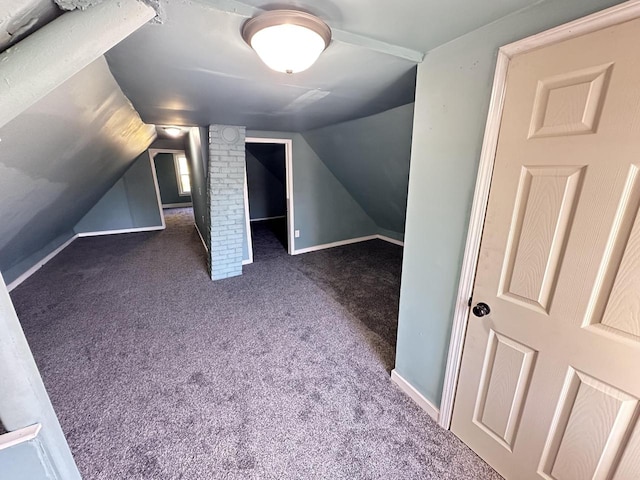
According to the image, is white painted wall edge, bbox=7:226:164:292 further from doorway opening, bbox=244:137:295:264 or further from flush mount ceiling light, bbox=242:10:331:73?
flush mount ceiling light, bbox=242:10:331:73

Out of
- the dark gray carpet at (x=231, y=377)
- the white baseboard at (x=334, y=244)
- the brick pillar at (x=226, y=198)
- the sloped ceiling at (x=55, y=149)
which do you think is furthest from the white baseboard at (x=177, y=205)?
the brick pillar at (x=226, y=198)

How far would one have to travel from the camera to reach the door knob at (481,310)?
129cm

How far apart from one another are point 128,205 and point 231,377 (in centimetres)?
550

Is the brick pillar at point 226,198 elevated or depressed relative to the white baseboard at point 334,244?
elevated

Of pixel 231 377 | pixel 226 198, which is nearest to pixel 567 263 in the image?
pixel 231 377

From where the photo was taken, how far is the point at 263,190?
7.35 meters

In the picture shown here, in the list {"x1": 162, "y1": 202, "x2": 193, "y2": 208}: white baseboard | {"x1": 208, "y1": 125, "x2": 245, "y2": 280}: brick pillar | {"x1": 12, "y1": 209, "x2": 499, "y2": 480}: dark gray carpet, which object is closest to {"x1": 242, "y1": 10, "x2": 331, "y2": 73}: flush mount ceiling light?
{"x1": 12, "y1": 209, "x2": 499, "y2": 480}: dark gray carpet

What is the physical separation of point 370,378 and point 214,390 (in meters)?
1.13

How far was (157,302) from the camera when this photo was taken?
3.02m

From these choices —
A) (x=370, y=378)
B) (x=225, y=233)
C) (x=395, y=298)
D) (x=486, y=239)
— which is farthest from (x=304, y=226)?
(x=486, y=239)

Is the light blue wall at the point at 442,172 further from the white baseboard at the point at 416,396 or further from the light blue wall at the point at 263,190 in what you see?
the light blue wall at the point at 263,190

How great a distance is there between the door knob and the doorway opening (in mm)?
3717

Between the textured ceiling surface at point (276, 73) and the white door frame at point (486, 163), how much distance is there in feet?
0.52

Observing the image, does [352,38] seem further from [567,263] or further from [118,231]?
[118,231]
